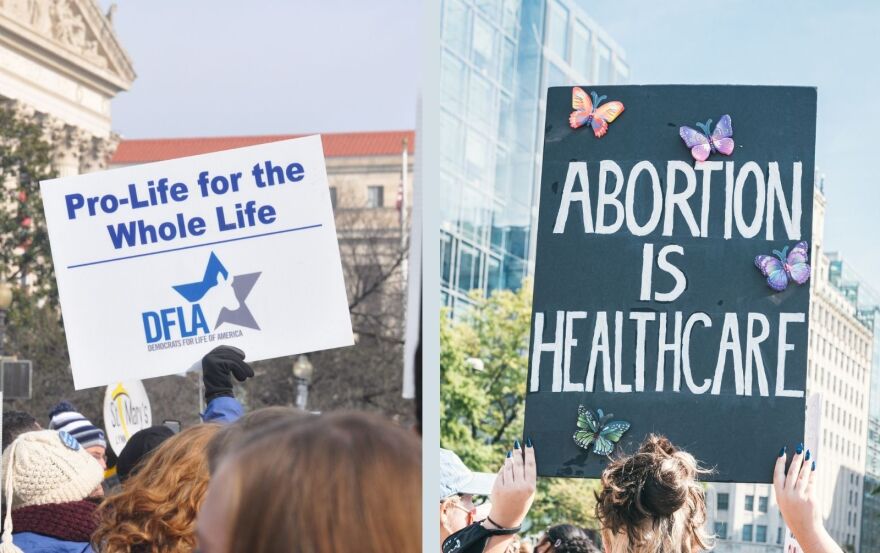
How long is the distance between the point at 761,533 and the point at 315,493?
2.13 m

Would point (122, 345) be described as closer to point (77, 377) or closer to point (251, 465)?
point (77, 377)

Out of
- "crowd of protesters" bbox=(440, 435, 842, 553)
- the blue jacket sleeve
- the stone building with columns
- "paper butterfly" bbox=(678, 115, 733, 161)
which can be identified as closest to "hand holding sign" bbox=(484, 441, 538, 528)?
"crowd of protesters" bbox=(440, 435, 842, 553)

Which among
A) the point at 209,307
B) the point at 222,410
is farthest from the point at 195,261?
the point at 222,410

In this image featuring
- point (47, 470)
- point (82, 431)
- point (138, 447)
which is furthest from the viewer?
point (82, 431)

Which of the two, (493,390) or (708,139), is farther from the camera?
(493,390)

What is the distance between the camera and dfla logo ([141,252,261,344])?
4863mm

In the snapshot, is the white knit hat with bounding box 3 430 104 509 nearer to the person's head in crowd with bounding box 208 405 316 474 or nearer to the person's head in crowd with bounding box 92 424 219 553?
the person's head in crowd with bounding box 92 424 219 553

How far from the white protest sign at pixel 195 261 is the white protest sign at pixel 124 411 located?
467 centimetres

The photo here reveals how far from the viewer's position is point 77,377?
16.1 ft

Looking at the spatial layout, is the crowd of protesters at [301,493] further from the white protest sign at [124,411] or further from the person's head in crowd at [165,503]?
the white protest sign at [124,411]

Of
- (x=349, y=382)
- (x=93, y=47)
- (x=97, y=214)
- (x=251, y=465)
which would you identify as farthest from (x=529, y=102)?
(x=93, y=47)

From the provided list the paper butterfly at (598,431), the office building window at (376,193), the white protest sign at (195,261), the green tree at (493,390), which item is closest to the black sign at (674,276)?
the paper butterfly at (598,431)

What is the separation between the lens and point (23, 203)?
31.1 meters

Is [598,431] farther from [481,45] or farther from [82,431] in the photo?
[481,45]
